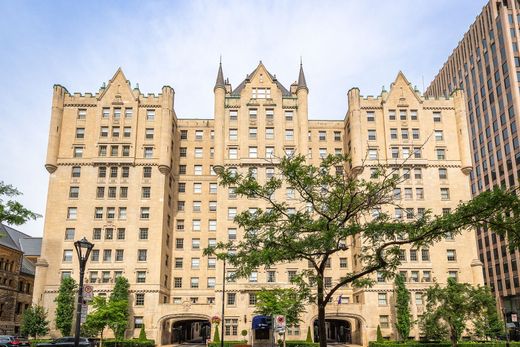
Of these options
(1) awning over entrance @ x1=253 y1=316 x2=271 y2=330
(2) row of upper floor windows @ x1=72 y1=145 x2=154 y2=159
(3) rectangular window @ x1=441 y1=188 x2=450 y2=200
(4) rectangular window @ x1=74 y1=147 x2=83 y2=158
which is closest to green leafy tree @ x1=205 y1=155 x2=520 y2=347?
(1) awning over entrance @ x1=253 y1=316 x2=271 y2=330

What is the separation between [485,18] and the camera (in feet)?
322

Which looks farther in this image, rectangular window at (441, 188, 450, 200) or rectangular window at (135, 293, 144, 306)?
rectangular window at (441, 188, 450, 200)

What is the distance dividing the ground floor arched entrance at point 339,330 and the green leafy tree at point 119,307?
25.5m

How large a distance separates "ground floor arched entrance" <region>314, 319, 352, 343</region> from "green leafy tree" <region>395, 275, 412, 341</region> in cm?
1120

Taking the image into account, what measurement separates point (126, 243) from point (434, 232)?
51402 mm

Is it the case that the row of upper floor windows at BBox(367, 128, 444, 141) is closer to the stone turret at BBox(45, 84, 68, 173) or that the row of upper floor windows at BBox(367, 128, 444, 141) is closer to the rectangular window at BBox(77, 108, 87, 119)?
the rectangular window at BBox(77, 108, 87, 119)

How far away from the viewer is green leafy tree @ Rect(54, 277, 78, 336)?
177ft

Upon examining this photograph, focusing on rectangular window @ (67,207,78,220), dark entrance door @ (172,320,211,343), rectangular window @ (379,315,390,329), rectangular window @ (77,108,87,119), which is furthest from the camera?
dark entrance door @ (172,320,211,343)

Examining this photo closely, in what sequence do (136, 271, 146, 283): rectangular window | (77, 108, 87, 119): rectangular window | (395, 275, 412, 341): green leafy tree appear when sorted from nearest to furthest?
1. (395, 275, 412, 341): green leafy tree
2. (136, 271, 146, 283): rectangular window
3. (77, 108, 87, 119): rectangular window

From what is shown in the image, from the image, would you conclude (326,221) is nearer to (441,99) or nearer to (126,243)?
(126,243)

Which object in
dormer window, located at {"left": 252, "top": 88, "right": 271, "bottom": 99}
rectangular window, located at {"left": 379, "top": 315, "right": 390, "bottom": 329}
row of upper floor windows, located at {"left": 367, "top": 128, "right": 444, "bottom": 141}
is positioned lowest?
rectangular window, located at {"left": 379, "top": 315, "right": 390, "bottom": 329}

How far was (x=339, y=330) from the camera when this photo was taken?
245ft

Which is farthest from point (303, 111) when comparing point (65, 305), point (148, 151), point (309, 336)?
Answer: point (65, 305)

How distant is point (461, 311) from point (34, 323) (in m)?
45.1
